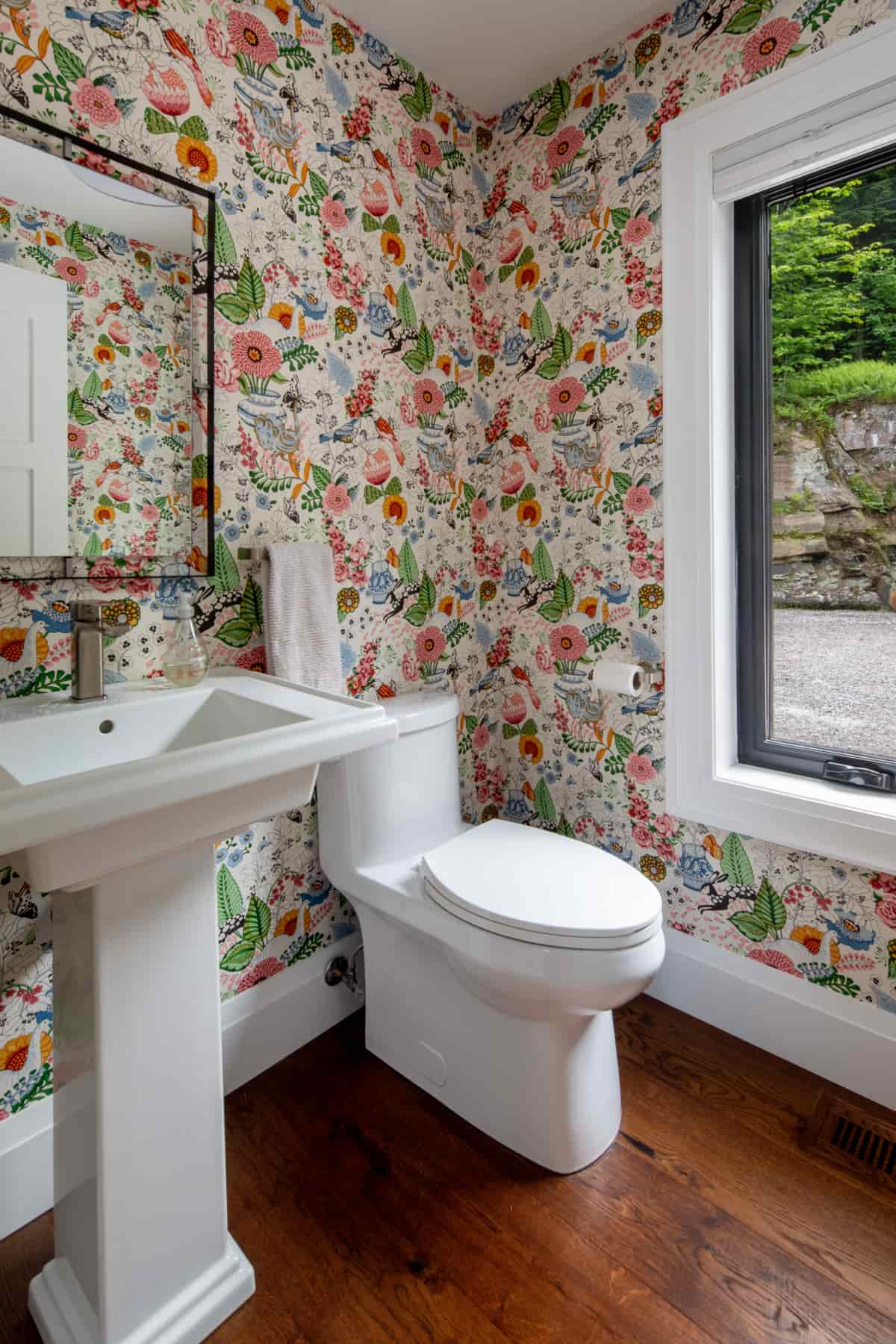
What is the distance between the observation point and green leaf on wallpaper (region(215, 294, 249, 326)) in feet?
4.68

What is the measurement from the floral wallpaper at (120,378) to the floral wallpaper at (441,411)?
0.08 meters

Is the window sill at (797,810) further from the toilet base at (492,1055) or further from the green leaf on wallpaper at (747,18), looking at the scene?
the green leaf on wallpaper at (747,18)

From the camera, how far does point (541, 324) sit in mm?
1913

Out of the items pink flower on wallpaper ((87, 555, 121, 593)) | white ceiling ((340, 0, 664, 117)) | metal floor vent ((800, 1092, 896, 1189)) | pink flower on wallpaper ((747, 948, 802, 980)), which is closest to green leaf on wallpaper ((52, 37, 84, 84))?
white ceiling ((340, 0, 664, 117))

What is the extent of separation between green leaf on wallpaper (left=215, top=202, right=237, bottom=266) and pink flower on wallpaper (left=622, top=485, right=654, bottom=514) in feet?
3.35

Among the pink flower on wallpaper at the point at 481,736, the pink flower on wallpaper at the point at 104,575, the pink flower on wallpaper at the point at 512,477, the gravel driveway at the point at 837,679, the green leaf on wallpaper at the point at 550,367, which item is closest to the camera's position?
the pink flower on wallpaper at the point at 104,575

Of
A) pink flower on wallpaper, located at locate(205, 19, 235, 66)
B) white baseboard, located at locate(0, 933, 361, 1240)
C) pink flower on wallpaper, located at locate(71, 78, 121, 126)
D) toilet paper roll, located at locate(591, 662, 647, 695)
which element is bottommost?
white baseboard, located at locate(0, 933, 361, 1240)

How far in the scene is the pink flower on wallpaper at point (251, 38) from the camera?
142cm

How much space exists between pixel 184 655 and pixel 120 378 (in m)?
0.52

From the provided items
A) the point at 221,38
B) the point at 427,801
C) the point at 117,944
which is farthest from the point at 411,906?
the point at 221,38

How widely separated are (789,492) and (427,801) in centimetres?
110

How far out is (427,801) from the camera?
5.44 ft

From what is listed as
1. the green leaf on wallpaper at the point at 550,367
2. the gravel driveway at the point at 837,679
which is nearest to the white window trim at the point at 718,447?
the gravel driveway at the point at 837,679

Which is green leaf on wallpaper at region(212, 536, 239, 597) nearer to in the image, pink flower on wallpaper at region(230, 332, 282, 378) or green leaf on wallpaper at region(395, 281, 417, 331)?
pink flower on wallpaper at region(230, 332, 282, 378)
